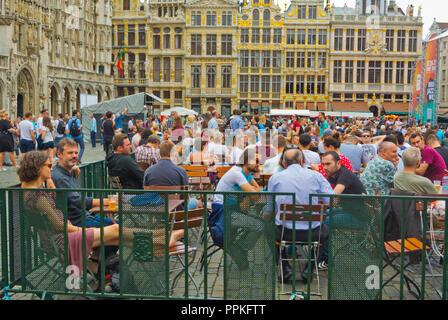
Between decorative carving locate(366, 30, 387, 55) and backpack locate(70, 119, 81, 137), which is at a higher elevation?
decorative carving locate(366, 30, 387, 55)

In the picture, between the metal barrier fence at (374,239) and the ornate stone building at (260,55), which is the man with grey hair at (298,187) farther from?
the ornate stone building at (260,55)

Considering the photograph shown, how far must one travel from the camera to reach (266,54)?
4653 cm

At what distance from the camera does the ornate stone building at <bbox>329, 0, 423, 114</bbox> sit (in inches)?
1848

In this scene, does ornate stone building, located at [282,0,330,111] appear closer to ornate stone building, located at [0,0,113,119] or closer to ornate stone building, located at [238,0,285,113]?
ornate stone building, located at [238,0,285,113]

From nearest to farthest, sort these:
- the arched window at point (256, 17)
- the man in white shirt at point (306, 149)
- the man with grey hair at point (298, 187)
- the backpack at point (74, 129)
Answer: the man with grey hair at point (298, 187)
the man in white shirt at point (306, 149)
the backpack at point (74, 129)
the arched window at point (256, 17)

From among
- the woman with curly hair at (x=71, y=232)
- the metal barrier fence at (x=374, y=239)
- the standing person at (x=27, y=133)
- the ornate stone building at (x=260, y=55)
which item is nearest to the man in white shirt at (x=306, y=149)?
the metal barrier fence at (x=374, y=239)

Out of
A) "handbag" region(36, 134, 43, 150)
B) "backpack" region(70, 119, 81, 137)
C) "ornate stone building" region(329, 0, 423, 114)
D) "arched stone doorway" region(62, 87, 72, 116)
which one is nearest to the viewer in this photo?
"handbag" region(36, 134, 43, 150)

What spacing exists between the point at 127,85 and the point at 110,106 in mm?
23796

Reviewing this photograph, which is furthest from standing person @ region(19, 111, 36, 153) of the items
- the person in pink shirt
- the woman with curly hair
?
the person in pink shirt

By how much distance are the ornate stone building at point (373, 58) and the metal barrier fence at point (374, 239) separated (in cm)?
4425

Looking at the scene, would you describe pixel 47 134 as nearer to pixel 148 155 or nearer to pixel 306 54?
pixel 148 155

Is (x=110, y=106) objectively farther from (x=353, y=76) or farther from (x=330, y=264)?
(x=353, y=76)

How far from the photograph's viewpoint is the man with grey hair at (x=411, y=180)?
17.7ft

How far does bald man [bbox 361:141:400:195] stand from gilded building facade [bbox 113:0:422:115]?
40.6 meters
